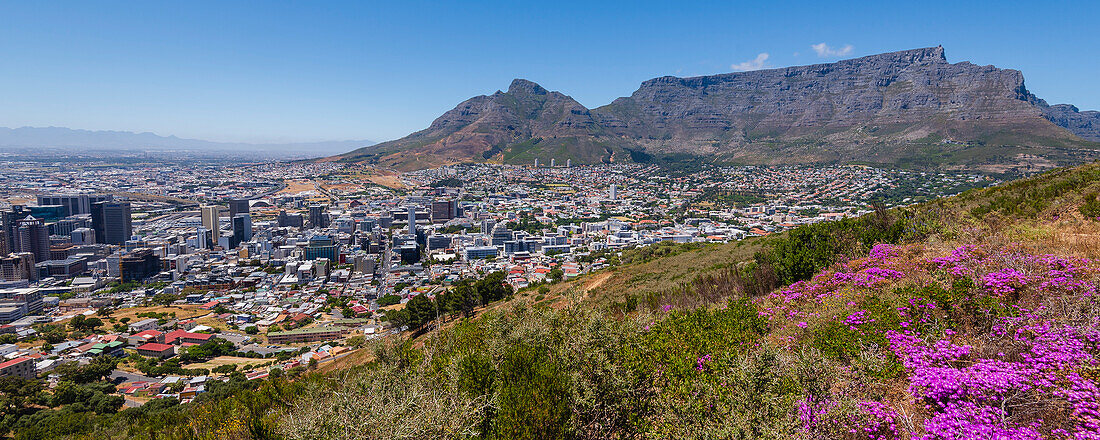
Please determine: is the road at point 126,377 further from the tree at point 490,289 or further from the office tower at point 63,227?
the office tower at point 63,227

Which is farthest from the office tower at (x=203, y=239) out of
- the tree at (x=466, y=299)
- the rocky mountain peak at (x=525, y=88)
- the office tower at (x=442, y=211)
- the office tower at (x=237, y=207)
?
the rocky mountain peak at (x=525, y=88)

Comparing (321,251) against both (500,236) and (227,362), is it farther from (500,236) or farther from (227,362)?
(227,362)

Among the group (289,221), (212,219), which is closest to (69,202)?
(212,219)

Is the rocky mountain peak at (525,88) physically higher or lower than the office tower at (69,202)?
higher

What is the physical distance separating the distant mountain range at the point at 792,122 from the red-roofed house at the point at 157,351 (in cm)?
10207

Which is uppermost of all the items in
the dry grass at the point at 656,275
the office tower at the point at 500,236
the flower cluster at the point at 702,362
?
the flower cluster at the point at 702,362

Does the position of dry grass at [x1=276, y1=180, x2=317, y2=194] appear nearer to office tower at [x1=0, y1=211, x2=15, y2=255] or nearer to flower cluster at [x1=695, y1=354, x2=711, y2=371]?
office tower at [x1=0, y1=211, x2=15, y2=255]

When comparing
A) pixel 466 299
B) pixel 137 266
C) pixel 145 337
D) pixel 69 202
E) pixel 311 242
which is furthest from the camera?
pixel 69 202

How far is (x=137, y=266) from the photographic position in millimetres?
44719

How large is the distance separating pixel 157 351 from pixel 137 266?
1028 inches

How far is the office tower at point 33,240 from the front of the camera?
48250mm

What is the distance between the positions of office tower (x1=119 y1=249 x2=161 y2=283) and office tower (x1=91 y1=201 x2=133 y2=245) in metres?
16.7

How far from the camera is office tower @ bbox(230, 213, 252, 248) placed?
58312 mm

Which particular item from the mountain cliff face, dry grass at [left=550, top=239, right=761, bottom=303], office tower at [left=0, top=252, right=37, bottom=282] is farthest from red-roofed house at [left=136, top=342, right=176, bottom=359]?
the mountain cliff face
